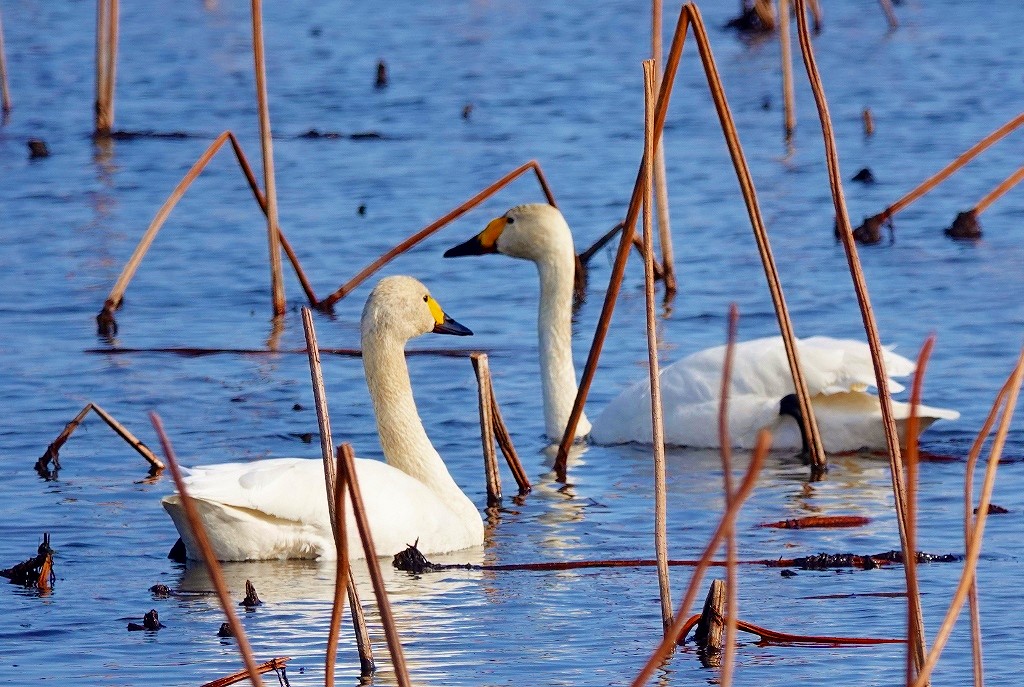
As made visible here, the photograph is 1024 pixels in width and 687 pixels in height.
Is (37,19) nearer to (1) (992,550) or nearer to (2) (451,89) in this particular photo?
(2) (451,89)

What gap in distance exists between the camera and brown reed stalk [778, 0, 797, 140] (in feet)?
45.9

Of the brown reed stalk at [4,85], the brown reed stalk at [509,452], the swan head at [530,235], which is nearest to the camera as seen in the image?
the brown reed stalk at [509,452]

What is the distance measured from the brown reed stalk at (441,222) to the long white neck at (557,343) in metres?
0.46

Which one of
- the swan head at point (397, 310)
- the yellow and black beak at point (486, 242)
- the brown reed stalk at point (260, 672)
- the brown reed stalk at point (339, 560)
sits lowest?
the brown reed stalk at point (260, 672)

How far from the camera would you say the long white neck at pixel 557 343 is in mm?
9242

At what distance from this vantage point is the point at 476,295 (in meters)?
12.6

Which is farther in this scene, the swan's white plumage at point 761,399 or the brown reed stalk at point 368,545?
the swan's white plumage at point 761,399

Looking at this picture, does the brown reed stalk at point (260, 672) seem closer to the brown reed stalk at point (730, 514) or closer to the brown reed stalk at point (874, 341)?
the brown reed stalk at point (874, 341)

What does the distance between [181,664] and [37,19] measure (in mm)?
22416

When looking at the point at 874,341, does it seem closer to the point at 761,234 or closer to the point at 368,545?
the point at 368,545

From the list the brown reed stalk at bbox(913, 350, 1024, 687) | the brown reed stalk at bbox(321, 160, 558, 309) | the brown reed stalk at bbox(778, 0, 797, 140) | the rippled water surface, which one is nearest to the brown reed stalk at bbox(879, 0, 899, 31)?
the rippled water surface

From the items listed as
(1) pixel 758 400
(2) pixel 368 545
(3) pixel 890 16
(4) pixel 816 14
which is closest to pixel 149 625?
(2) pixel 368 545

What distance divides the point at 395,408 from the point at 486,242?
2.81 meters

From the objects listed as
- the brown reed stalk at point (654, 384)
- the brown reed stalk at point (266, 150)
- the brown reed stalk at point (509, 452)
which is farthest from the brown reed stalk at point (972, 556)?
the brown reed stalk at point (266, 150)
